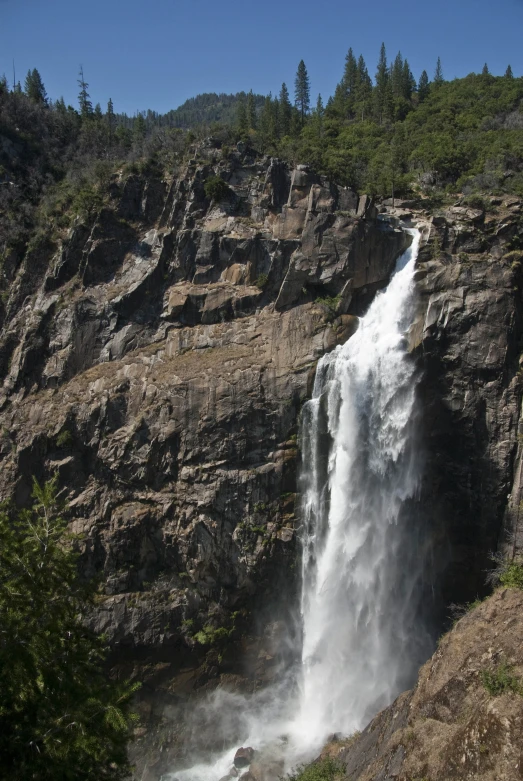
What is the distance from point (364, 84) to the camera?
284 feet

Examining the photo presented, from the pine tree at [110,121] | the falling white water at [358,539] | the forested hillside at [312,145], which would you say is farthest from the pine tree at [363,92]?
the falling white water at [358,539]

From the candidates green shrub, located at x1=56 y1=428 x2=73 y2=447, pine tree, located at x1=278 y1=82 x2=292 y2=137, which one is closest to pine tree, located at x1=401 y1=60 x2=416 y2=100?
pine tree, located at x1=278 y1=82 x2=292 y2=137

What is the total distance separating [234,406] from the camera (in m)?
34.0

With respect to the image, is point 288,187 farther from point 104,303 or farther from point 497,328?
point 497,328

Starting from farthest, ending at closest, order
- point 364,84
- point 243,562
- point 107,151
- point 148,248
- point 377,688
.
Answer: point 364,84 → point 107,151 → point 148,248 → point 243,562 → point 377,688

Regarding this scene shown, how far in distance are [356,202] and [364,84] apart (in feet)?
199

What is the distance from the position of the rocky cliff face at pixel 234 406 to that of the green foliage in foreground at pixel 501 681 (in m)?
17.6

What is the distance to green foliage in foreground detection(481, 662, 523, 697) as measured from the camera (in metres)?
14.5

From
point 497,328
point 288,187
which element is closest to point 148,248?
point 288,187

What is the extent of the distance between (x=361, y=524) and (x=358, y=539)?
91 centimetres

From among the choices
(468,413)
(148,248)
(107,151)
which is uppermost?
(107,151)

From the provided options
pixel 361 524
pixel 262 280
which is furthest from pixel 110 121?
pixel 361 524

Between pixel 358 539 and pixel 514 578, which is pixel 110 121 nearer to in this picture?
pixel 358 539

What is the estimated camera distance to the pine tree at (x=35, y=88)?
71.4 meters
